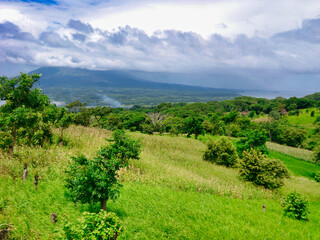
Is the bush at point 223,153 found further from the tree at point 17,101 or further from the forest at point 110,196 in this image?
the tree at point 17,101

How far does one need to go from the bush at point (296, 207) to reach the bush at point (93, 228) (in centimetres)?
964

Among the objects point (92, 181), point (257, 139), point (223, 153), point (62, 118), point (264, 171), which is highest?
point (62, 118)

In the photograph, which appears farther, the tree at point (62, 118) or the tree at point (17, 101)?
the tree at point (62, 118)

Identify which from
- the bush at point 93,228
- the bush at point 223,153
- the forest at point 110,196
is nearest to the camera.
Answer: the bush at point 93,228

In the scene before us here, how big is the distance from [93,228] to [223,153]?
65.3 ft

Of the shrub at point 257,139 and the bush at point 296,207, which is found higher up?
the shrub at point 257,139

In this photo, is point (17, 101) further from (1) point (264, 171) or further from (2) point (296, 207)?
(1) point (264, 171)

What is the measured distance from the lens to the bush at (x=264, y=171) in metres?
14.1

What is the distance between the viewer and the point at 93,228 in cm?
408

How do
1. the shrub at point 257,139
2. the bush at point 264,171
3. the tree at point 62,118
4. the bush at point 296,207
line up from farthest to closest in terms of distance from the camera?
the shrub at point 257,139 → the bush at point 264,171 → the tree at point 62,118 → the bush at point 296,207

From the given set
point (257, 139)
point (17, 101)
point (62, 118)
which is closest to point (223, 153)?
point (257, 139)

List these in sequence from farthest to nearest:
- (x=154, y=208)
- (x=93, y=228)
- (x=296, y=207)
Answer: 1. (x=296, y=207)
2. (x=154, y=208)
3. (x=93, y=228)

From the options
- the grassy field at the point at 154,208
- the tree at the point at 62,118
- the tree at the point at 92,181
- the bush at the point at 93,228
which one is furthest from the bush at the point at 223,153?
the bush at the point at 93,228

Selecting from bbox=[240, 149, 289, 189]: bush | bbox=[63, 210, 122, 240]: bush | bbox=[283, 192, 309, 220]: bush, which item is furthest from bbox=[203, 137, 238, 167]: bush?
bbox=[63, 210, 122, 240]: bush
